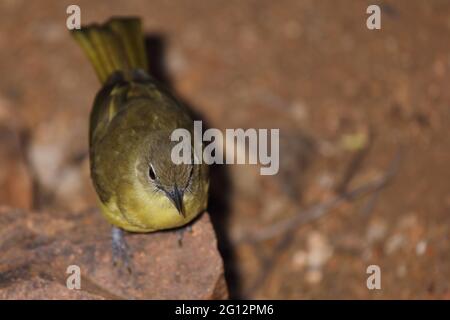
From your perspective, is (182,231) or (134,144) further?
(182,231)

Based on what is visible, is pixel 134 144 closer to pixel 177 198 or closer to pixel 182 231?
pixel 177 198

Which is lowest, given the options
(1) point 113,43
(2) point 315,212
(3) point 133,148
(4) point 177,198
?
(2) point 315,212

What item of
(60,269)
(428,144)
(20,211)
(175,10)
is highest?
(175,10)

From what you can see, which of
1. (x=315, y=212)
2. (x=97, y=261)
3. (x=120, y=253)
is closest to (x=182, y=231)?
(x=120, y=253)

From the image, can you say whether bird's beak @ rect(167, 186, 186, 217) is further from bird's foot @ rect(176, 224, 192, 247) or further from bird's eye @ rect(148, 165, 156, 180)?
bird's foot @ rect(176, 224, 192, 247)
